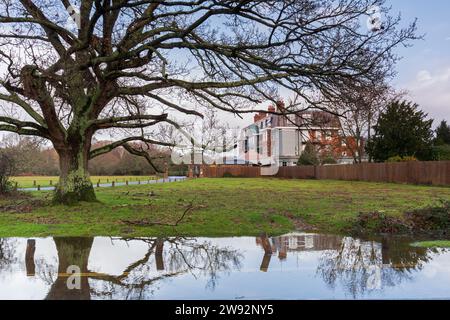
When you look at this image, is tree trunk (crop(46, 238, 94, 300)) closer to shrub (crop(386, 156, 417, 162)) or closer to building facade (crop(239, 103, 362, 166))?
shrub (crop(386, 156, 417, 162))

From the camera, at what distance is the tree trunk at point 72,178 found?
15547 millimetres

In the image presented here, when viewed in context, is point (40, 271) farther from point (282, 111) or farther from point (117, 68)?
point (282, 111)

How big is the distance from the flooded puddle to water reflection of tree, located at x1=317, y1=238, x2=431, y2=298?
0.02 m

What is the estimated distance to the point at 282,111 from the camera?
15867 millimetres

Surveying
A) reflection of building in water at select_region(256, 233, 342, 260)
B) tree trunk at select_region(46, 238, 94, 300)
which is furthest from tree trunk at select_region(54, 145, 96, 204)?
reflection of building in water at select_region(256, 233, 342, 260)

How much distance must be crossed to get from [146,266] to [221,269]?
133 centimetres

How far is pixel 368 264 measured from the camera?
781 centimetres

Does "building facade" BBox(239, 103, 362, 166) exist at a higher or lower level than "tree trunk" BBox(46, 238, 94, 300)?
higher

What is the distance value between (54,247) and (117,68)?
7.51 meters

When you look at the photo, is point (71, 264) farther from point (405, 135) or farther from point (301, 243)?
point (405, 135)

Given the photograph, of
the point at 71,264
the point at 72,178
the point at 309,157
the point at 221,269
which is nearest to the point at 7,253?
the point at 71,264

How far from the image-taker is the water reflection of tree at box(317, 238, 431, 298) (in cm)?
665
